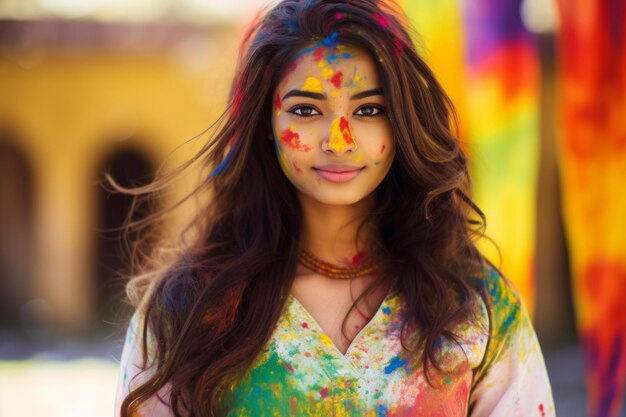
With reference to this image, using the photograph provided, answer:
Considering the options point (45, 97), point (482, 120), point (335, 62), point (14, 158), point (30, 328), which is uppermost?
point (335, 62)

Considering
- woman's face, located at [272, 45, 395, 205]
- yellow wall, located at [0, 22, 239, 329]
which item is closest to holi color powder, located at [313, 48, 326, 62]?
woman's face, located at [272, 45, 395, 205]

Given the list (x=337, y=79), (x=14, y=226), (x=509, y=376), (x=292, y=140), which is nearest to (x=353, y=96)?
(x=337, y=79)

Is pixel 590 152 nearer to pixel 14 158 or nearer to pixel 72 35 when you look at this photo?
pixel 72 35

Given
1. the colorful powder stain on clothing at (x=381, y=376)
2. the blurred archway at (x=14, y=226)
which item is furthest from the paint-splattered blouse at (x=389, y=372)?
the blurred archway at (x=14, y=226)

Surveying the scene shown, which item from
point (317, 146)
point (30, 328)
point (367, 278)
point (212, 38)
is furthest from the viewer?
point (30, 328)

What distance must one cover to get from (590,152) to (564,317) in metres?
7.15

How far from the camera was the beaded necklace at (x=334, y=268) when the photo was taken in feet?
5.74

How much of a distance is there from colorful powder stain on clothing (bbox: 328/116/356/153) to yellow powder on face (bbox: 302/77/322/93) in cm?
7

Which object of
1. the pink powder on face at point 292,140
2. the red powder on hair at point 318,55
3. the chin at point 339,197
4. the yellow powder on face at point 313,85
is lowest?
the chin at point 339,197

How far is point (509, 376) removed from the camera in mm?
1679

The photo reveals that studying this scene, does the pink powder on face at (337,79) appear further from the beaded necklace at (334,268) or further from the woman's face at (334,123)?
the beaded necklace at (334,268)

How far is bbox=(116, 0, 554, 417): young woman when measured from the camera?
158 centimetres

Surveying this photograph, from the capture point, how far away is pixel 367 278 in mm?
1764

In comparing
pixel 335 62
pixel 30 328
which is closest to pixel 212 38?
pixel 30 328
